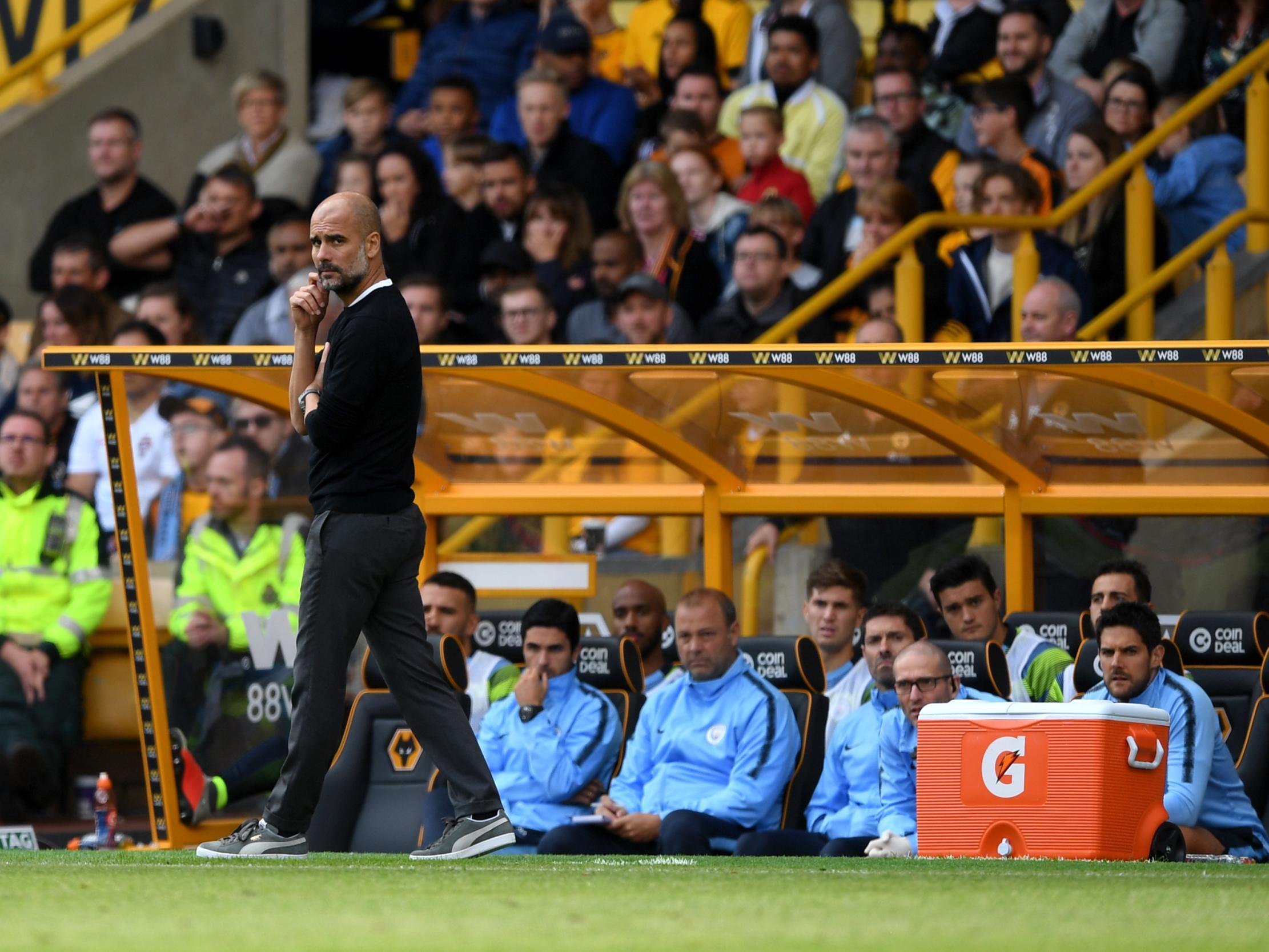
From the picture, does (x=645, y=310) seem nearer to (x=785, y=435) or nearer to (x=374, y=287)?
(x=785, y=435)

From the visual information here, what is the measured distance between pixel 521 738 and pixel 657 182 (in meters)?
4.89

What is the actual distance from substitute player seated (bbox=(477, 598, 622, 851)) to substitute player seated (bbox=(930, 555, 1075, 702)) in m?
1.56

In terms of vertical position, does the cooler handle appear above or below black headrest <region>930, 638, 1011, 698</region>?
below

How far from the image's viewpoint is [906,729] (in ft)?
30.8

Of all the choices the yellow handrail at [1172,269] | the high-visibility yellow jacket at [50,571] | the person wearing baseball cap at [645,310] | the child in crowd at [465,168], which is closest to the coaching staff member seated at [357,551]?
the person wearing baseball cap at [645,310]

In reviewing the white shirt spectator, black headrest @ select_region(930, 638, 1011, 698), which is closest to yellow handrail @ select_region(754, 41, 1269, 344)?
the white shirt spectator

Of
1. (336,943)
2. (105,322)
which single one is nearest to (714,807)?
(336,943)

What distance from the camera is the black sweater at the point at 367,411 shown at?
287 inches

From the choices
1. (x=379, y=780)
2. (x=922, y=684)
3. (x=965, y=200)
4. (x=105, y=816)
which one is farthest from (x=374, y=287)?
(x=965, y=200)

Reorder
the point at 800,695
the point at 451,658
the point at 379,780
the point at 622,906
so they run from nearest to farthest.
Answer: the point at 622,906 → the point at 800,695 → the point at 451,658 → the point at 379,780

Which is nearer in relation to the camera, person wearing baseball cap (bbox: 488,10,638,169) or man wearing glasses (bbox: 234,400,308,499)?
man wearing glasses (bbox: 234,400,308,499)

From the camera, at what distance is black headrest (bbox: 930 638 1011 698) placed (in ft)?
31.5

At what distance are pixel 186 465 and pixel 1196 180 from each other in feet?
19.6

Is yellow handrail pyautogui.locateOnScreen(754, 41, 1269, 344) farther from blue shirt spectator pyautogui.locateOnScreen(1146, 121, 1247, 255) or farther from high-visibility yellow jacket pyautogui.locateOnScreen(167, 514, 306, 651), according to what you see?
high-visibility yellow jacket pyautogui.locateOnScreen(167, 514, 306, 651)
